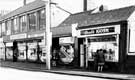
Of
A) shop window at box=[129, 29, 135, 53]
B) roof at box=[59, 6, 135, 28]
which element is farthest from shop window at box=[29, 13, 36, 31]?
shop window at box=[129, 29, 135, 53]

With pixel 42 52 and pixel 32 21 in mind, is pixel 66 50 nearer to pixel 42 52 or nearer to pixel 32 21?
pixel 42 52

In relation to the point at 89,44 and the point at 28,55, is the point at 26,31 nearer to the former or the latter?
the point at 28,55

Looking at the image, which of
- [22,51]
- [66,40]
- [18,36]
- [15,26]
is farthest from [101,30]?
[15,26]

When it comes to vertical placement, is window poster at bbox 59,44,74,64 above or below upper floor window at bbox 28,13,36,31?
below

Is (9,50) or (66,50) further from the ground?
(66,50)

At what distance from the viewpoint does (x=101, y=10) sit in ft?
78.7

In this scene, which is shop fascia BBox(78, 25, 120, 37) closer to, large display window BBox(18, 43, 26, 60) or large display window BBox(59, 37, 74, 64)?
large display window BBox(59, 37, 74, 64)

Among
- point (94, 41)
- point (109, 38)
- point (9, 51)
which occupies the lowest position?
point (9, 51)

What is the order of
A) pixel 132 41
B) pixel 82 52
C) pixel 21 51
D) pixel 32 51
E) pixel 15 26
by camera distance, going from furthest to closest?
pixel 15 26, pixel 21 51, pixel 32 51, pixel 82 52, pixel 132 41

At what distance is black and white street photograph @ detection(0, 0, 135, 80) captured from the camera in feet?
61.4

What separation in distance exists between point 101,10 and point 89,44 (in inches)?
137

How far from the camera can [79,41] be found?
80.2 feet

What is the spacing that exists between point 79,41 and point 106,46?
3.96 meters

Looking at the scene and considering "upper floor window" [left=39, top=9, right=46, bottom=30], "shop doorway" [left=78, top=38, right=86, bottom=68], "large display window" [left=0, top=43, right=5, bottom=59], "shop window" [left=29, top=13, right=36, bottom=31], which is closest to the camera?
"shop doorway" [left=78, top=38, right=86, bottom=68]
